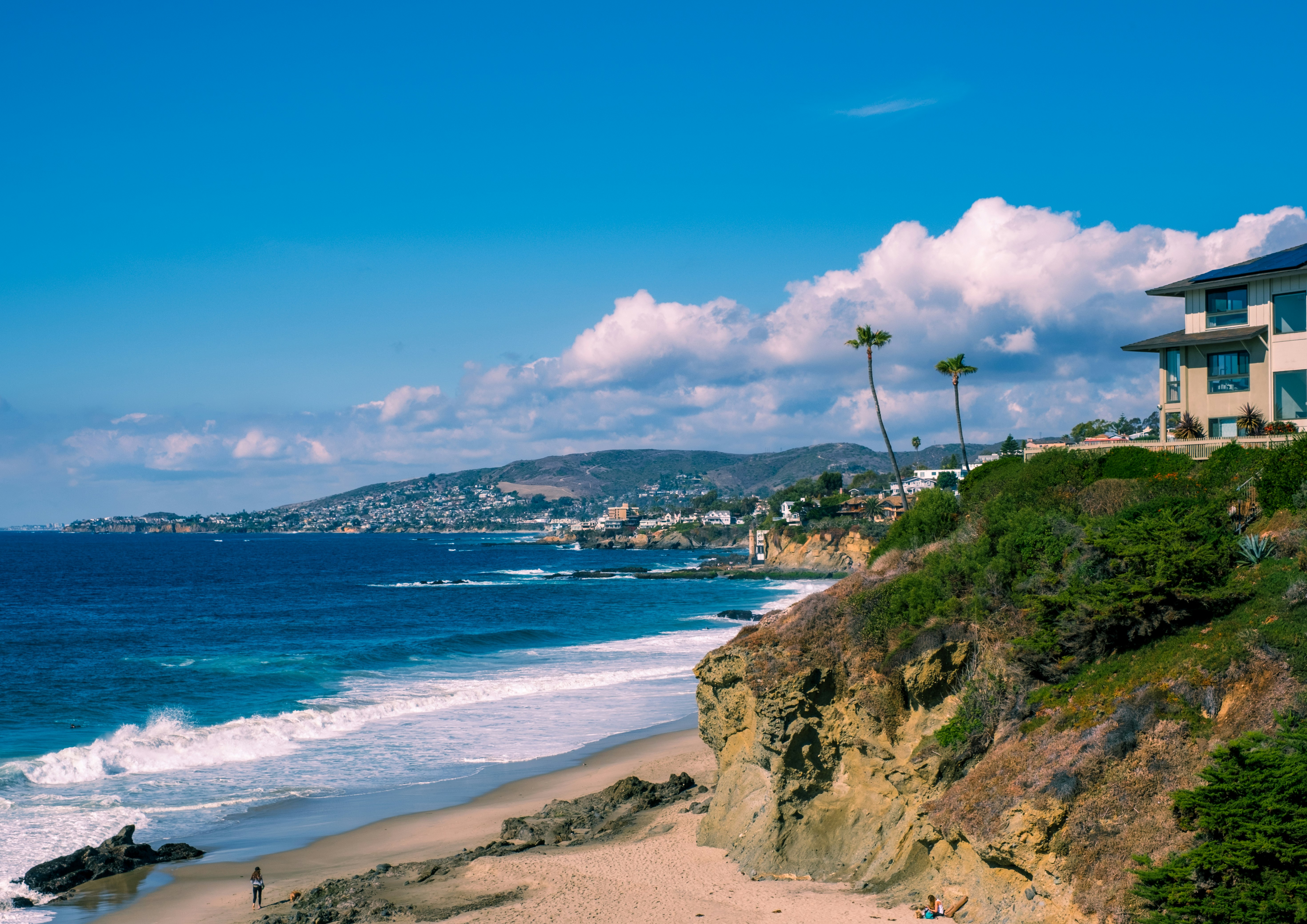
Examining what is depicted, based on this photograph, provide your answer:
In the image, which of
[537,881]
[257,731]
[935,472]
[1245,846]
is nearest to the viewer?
[1245,846]

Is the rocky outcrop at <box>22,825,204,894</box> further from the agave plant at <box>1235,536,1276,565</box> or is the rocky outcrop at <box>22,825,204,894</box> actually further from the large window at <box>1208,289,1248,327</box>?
the large window at <box>1208,289,1248,327</box>

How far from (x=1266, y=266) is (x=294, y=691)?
113 ft

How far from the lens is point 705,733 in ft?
58.5

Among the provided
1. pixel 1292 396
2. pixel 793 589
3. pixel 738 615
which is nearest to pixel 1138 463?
pixel 1292 396

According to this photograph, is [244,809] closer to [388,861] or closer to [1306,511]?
[388,861]

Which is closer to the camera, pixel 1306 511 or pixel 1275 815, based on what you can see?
pixel 1275 815

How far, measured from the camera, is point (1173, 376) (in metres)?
25.5

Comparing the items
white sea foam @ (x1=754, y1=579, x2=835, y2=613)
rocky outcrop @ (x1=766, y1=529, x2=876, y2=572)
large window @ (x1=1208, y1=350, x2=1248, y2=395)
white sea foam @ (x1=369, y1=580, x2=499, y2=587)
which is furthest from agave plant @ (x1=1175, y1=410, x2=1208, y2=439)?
white sea foam @ (x1=369, y1=580, x2=499, y2=587)

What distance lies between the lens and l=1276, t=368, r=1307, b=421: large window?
22688 millimetres

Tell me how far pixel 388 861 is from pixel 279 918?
3272 millimetres

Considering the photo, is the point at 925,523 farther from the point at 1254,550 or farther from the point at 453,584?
the point at 453,584

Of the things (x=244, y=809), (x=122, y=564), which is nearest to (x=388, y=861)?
(x=244, y=809)

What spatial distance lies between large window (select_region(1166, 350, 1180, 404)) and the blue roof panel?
6.65 ft

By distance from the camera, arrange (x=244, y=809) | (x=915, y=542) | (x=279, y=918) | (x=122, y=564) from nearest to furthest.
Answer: (x=279, y=918)
(x=915, y=542)
(x=244, y=809)
(x=122, y=564)
